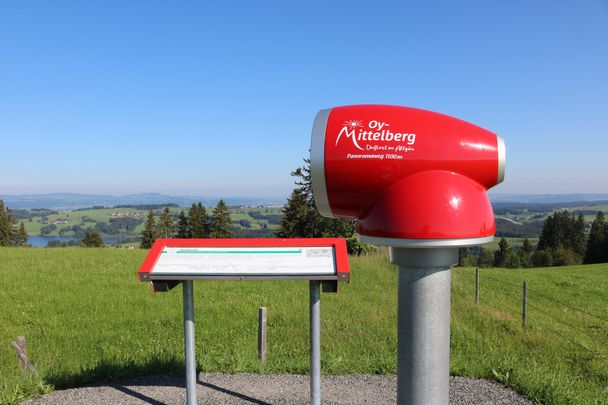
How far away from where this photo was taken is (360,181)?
232 centimetres

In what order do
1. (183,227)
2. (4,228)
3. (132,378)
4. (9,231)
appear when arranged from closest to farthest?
(132,378) < (4,228) < (9,231) < (183,227)

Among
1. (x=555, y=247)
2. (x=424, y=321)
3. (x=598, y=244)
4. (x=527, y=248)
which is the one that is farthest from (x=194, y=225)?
(x=424, y=321)

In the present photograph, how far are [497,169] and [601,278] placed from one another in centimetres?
2398

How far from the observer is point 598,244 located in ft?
184

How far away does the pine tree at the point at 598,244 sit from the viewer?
55119 millimetres

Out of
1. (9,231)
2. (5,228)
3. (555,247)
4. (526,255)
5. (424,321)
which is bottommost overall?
(526,255)

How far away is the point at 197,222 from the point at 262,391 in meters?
53.2

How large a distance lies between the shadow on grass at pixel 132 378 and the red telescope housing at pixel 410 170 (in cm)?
289

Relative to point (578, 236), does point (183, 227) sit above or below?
above

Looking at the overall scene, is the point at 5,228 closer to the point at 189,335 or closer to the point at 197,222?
the point at 197,222

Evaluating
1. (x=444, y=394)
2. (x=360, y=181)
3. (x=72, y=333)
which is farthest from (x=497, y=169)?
(x=72, y=333)

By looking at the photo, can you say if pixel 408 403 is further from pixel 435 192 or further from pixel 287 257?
pixel 287 257

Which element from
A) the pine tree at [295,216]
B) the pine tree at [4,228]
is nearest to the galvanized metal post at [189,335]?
the pine tree at [295,216]

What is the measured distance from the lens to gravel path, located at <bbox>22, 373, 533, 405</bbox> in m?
4.32
